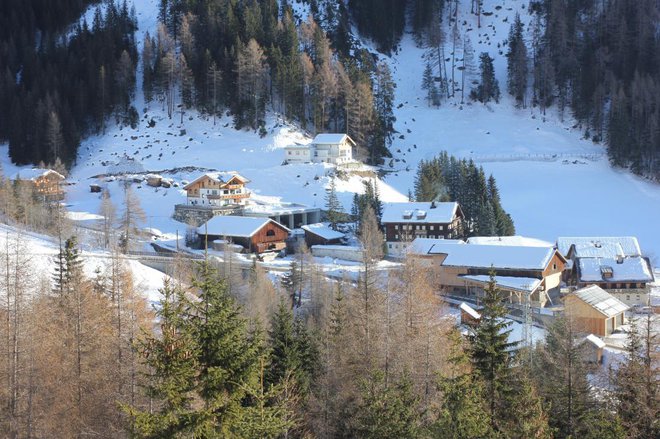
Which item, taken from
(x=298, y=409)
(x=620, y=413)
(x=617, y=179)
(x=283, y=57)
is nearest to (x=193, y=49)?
(x=283, y=57)

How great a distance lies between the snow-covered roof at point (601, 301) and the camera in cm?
3925

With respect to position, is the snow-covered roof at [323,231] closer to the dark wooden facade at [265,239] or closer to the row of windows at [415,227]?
the dark wooden facade at [265,239]

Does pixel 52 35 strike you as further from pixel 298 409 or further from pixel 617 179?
pixel 298 409

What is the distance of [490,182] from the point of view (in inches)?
2406

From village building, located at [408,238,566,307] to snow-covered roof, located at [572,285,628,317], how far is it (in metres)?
3.53

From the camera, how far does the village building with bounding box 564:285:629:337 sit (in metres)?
39.0

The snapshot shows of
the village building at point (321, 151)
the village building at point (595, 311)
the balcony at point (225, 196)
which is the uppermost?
the village building at point (321, 151)

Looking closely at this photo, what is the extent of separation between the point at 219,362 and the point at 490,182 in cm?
5082

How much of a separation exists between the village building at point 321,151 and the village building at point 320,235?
15.9 m

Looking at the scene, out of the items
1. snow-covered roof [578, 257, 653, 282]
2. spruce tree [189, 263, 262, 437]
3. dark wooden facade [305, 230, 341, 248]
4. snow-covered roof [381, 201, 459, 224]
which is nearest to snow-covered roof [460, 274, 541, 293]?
snow-covered roof [578, 257, 653, 282]

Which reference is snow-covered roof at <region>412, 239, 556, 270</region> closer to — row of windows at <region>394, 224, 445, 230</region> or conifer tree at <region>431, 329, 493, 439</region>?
row of windows at <region>394, 224, 445, 230</region>

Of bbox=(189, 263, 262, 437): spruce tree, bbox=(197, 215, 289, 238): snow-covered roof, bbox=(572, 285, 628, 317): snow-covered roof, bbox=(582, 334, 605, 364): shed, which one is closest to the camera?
bbox=(189, 263, 262, 437): spruce tree

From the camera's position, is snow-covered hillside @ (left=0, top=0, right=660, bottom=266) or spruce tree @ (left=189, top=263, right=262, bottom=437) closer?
spruce tree @ (left=189, top=263, right=262, bottom=437)

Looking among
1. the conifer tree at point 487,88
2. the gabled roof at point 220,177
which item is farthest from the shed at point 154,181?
the conifer tree at point 487,88
